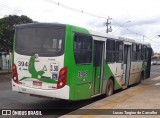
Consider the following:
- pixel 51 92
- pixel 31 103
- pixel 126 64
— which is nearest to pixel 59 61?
pixel 51 92

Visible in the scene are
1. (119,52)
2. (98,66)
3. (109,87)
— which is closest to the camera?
(98,66)

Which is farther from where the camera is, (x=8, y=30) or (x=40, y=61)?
(x=8, y=30)

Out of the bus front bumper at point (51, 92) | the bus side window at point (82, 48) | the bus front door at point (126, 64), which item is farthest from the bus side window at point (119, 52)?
the bus front bumper at point (51, 92)

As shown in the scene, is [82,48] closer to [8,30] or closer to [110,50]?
[110,50]

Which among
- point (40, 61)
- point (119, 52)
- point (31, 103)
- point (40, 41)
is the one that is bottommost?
point (31, 103)

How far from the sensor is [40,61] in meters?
10.2

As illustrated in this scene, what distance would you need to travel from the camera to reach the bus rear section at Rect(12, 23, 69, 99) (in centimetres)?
981

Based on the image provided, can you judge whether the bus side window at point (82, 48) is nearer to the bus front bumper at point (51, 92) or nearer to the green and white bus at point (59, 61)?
the green and white bus at point (59, 61)

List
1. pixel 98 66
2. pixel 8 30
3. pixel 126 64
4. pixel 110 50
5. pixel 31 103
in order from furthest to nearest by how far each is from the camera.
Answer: pixel 8 30 → pixel 126 64 → pixel 110 50 → pixel 98 66 → pixel 31 103

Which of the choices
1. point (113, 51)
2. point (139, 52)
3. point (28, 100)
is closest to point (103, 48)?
point (113, 51)

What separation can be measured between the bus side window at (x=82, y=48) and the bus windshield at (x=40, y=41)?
56 centimetres

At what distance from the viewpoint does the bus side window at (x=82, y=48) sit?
10.2m

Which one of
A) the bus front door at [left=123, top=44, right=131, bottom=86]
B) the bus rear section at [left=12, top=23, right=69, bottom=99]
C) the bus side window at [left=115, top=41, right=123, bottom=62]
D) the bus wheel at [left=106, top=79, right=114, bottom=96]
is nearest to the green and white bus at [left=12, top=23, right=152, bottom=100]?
the bus rear section at [left=12, top=23, right=69, bottom=99]

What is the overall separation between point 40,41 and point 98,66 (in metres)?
2.65
